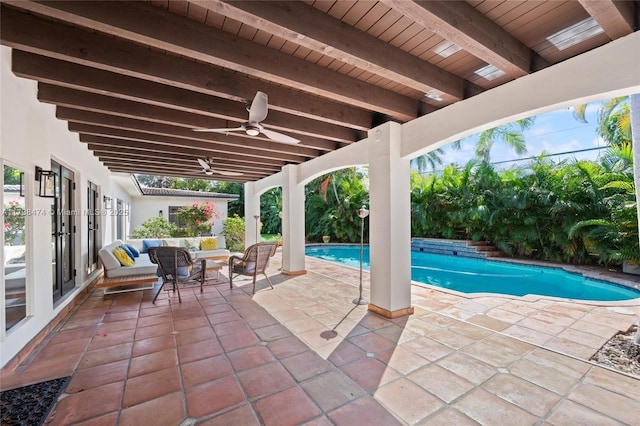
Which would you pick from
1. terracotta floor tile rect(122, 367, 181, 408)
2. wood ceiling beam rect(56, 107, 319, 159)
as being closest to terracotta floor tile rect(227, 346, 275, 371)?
terracotta floor tile rect(122, 367, 181, 408)

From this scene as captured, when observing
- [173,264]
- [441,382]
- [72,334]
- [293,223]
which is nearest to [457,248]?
[293,223]

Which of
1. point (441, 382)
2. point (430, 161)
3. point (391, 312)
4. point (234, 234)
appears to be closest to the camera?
point (441, 382)

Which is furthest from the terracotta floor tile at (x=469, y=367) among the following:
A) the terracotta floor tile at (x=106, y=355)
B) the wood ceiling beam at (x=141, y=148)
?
the wood ceiling beam at (x=141, y=148)

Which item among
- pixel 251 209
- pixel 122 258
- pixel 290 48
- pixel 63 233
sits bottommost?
pixel 122 258

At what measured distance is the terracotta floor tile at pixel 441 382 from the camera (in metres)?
2.33

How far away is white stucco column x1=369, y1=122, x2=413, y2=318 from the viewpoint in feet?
13.3

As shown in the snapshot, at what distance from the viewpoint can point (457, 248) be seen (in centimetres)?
1105

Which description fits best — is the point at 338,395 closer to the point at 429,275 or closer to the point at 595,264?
the point at 429,275

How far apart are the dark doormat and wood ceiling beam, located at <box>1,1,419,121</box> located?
9.38ft

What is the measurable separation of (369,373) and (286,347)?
99cm

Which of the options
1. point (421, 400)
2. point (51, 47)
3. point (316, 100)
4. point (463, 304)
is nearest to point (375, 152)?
point (316, 100)

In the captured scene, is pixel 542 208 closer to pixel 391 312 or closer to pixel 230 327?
pixel 391 312

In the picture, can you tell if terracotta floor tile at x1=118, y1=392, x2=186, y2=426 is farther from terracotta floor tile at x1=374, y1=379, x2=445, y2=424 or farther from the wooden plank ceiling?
the wooden plank ceiling

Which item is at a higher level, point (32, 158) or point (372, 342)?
point (32, 158)
